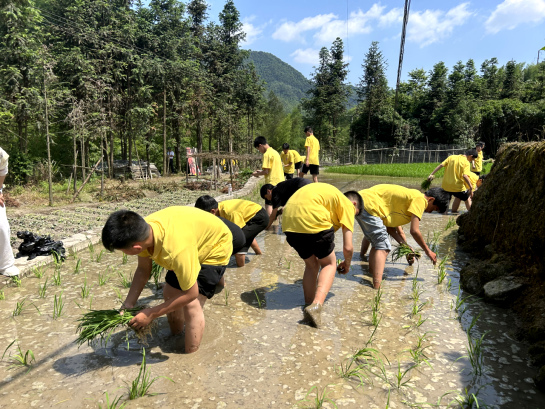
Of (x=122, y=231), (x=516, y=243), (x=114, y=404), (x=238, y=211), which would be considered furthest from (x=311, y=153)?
(x=114, y=404)

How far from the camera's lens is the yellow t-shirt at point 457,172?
8.07 m

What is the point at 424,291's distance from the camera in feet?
14.2

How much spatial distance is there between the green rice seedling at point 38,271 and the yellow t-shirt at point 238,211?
2293mm

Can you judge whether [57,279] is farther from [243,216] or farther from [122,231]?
[122,231]

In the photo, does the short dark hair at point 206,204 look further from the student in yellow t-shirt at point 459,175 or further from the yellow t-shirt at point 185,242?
the student in yellow t-shirt at point 459,175

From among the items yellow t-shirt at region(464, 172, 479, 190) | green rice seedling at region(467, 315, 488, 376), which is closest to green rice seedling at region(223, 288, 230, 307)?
green rice seedling at region(467, 315, 488, 376)

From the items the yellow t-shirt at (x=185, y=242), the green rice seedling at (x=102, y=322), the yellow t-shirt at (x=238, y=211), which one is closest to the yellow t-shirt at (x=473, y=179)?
the yellow t-shirt at (x=238, y=211)

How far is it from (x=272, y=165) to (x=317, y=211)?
388 cm

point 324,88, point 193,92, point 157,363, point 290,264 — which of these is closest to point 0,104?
point 193,92

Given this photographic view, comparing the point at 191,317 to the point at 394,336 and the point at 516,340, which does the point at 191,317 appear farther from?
the point at 516,340

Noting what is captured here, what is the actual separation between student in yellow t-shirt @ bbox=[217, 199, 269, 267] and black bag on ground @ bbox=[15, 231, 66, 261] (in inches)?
89.5

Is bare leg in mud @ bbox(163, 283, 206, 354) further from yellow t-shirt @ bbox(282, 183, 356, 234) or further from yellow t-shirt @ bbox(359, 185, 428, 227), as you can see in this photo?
yellow t-shirt @ bbox(359, 185, 428, 227)

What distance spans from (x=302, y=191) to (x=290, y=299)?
128 cm

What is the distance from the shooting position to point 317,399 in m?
2.30
